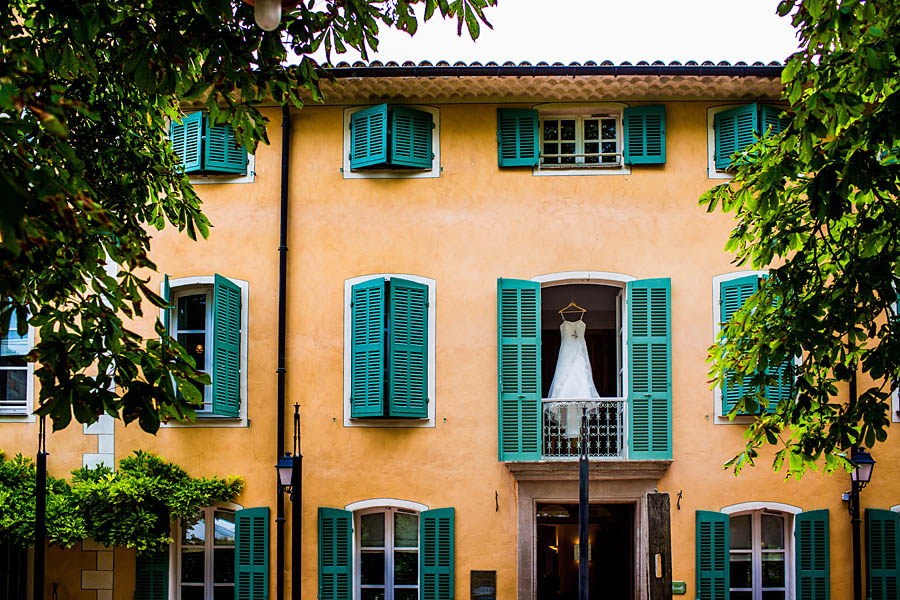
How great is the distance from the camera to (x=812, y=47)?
661cm

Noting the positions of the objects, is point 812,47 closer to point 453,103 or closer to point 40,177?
point 40,177

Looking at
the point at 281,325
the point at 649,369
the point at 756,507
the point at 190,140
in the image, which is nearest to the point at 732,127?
the point at 649,369

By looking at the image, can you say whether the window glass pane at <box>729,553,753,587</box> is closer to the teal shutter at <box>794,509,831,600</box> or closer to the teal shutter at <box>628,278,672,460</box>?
the teal shutter at <box>794,509,831,600</box>

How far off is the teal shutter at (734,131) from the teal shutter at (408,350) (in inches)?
168

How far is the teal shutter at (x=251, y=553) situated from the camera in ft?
42.2

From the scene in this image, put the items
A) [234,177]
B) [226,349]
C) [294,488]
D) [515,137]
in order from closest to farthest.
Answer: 1. [294,488]
2. [226,349]
3. [515,137]
4. [234,177]

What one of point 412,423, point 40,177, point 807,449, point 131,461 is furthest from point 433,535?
point 40,177

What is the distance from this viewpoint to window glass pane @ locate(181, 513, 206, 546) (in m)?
13.3

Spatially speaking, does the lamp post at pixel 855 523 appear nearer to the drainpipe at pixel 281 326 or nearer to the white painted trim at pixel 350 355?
the white painted trim at pixel 350 355

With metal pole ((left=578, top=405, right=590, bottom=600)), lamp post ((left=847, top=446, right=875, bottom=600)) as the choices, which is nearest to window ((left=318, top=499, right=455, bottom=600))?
metal pole ((left=578, top=405, right=590, bottom=600))

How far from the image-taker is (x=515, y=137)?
13.4 meters

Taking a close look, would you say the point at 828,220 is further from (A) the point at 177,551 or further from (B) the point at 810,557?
(A) the point at 177,551

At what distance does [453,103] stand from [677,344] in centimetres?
431

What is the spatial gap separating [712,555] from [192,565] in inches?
262
